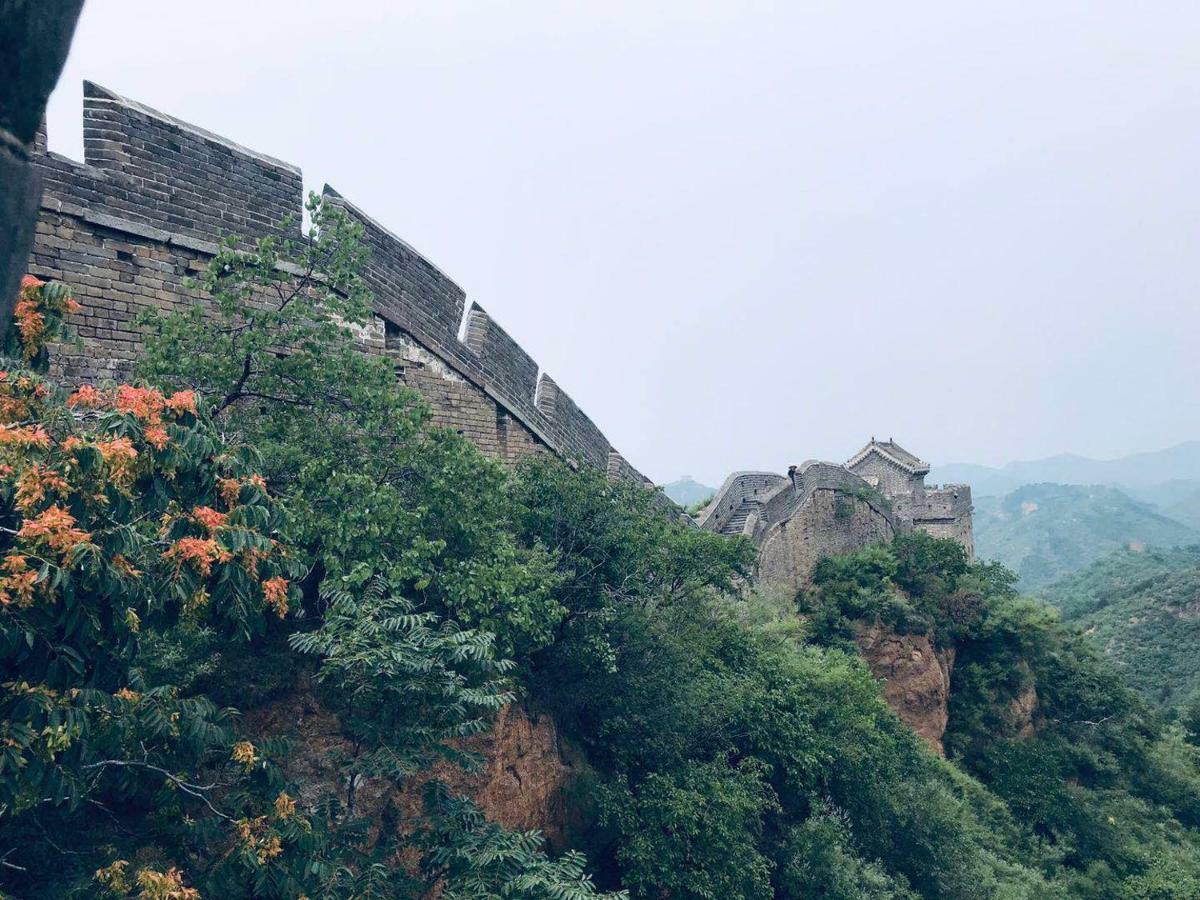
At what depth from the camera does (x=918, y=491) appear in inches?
1062

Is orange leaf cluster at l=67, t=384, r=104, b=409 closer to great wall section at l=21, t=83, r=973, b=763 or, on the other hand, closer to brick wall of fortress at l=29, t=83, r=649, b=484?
great wall section at l=21, t=83, r=973, b=763

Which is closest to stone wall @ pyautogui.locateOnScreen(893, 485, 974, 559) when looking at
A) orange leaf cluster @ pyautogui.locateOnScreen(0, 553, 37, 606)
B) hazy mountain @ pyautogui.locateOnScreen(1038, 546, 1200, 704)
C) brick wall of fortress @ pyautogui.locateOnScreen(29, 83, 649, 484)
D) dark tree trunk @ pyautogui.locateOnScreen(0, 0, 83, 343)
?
hazy mountain @ pyautogui.locateOnScreen(1038, 546, 1200, 704)

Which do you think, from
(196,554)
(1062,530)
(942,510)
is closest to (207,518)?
(196,554)

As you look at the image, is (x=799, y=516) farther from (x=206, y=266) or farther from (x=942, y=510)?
(x=942, y=510)

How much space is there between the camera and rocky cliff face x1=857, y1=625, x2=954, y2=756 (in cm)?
1399

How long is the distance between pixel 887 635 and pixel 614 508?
870 cm

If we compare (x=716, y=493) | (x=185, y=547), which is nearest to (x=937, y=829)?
(x=716, y=493)

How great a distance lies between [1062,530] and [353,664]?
12917 centimetres

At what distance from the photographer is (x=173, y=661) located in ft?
17.3

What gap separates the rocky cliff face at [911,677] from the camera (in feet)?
45.9

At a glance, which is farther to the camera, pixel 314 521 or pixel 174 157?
pixel 174 157

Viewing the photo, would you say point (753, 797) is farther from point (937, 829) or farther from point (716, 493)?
point (716, 493)

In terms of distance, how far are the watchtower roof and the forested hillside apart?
675 inches

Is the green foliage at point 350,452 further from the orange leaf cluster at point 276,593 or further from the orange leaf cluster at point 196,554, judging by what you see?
the orange leaf cluster at point 196,554
